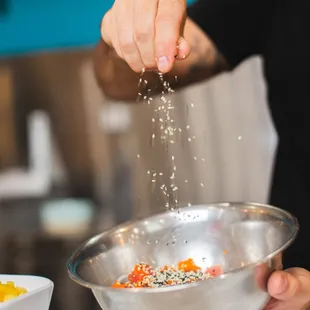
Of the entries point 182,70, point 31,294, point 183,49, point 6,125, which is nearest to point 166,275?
point 31,294

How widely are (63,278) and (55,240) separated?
0.82 ft

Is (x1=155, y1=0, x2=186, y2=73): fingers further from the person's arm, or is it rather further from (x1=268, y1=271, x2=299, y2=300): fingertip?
the person's arm

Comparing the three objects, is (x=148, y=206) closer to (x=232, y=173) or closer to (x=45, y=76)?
(x=232, y=173)

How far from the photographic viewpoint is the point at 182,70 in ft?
3.97

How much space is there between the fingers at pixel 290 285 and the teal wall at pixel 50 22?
980 mm

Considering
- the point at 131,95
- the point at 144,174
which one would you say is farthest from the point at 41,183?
the point at 131,95

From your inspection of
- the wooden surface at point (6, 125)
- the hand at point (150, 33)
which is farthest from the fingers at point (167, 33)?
the wooden surface at point (6, 125)

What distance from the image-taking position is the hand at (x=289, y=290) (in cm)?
60

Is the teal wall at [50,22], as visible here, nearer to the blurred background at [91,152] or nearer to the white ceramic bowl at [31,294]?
the blurred background at [91,152]

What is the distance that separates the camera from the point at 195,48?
1.20 meters

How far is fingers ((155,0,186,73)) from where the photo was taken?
26.2 inches

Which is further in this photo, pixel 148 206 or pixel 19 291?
pixel 148 206

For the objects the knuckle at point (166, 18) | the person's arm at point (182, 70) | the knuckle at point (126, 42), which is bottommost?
the person's arm at point (182, 70)

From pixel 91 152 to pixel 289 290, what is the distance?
52.9 inches
